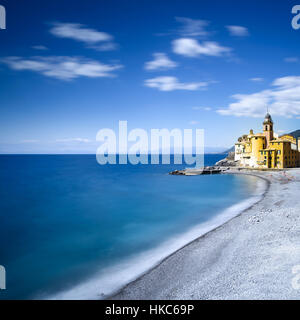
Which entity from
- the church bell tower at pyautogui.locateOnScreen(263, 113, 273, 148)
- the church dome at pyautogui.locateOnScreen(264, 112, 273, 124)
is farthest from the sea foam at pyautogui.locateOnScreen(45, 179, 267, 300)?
the church dome at pyautogui.locateOnScreen(264, 112, 273, 124)

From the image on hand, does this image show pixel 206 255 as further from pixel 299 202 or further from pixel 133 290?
pixel 299 202

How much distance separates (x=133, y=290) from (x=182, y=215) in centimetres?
1282

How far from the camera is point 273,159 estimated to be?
5216cm

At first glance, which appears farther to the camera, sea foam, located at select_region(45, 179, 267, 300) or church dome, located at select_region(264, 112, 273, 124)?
church dome, located at select_region(264, 112, 273, 124)

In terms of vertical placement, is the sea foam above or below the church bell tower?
below

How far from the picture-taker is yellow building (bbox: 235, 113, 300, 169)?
5100 centimetres

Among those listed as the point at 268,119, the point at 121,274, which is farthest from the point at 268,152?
the point at 121,274

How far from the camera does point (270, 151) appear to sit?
5184 centimetres

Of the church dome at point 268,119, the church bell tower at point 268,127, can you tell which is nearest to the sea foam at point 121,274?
the church bell tower at point 268,127

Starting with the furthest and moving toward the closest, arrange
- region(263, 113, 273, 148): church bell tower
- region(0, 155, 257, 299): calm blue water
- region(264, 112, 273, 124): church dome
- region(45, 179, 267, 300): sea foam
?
region(264, 112, 273, 124): church dome
region(263, 113, 273, 148): church bell tower
region(0, 155, 257, 299): calm blue water
region(45, 179, 267, 300): sea foam

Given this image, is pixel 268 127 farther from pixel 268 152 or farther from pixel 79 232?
pixel 79 232

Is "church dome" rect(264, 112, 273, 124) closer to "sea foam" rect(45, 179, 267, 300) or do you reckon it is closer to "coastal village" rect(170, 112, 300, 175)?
"coastal village" rect(170, 112, 300, 175)

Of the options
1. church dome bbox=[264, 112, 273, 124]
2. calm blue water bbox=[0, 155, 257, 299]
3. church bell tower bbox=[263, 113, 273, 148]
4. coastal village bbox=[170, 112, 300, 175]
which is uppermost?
church dome bbox=[264, 112, 273, 124]

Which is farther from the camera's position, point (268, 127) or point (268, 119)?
point (268, 119)
